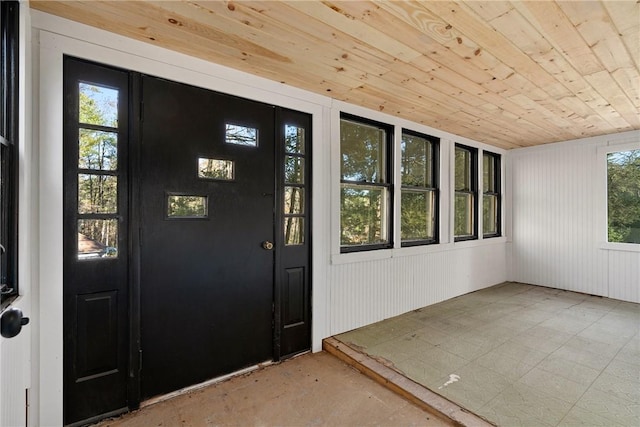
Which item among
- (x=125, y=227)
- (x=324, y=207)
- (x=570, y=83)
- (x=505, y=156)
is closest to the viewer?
(x=125, y=227)

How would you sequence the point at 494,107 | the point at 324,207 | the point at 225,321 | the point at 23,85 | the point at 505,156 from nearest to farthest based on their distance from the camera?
the point at 23,85, the point at 225,321, the point at 324,207, the point at 494,107, the point at 505,156


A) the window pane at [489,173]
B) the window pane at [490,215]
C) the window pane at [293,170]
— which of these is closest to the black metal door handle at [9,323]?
the window pane at [293,170]

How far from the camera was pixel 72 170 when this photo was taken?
1700mm

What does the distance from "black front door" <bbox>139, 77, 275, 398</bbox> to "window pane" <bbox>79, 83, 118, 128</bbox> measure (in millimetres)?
177

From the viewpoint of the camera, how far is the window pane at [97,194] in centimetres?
174

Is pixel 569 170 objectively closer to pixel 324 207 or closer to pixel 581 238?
pixel 581 238

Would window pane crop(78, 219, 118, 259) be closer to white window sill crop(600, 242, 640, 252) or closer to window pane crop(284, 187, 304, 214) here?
window pane crop(284, 187, 304, 214)

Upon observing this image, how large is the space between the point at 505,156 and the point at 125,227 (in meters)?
5.50

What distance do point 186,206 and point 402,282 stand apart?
8.15ft

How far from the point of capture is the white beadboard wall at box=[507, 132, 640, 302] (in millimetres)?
4039

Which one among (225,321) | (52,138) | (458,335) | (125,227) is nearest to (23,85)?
(52,138)

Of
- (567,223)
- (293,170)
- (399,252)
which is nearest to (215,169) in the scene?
(293,170)

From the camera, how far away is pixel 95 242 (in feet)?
5.84

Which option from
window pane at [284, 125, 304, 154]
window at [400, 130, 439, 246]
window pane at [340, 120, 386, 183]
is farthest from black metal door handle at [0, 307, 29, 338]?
window at [400, 130, 439, 246]
